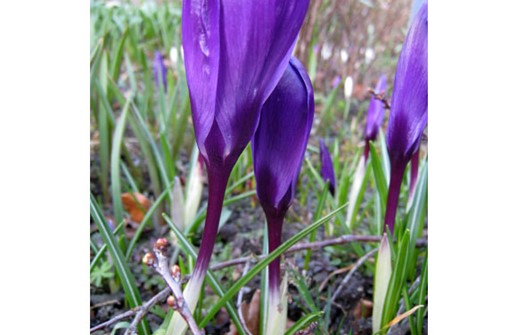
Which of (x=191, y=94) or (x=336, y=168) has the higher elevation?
(x=191, y=94)

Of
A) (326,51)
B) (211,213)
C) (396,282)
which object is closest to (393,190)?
(396,282)

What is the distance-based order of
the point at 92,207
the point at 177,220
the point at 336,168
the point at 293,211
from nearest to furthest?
the point at 92,207, the point at 177,220, the point at 293,211, the point at 336,168

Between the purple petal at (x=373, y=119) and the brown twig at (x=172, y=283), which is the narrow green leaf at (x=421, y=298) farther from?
the purple petal at (x=373, y=119)

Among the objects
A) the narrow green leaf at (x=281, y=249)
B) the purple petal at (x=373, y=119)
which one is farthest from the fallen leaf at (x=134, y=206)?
the narrow green leaf at (x=281, y=249)

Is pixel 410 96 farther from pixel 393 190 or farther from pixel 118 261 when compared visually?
pixel 118 261
